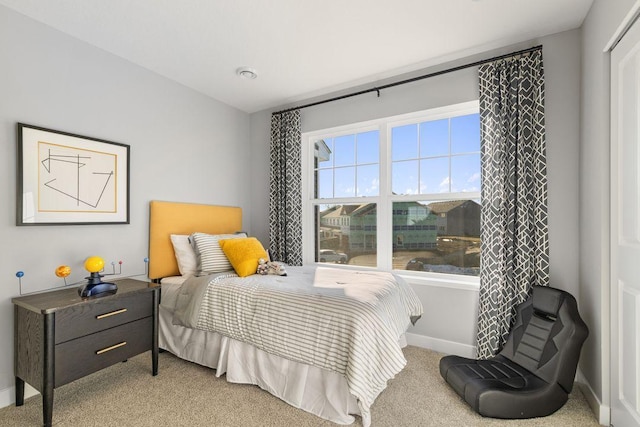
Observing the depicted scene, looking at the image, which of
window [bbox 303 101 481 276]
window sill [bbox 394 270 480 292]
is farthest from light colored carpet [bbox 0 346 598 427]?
window [bbox 303 101 481 276]

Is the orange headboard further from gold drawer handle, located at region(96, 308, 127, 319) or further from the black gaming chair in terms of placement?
the black gaming chair

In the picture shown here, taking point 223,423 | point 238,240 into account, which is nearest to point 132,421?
point 223,423

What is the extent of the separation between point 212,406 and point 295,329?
0.74 m

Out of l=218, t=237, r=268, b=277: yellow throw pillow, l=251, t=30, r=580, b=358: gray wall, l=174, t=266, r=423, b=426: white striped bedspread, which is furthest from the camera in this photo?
l=218, t=237, r=268, b=277: yellow throw pillow

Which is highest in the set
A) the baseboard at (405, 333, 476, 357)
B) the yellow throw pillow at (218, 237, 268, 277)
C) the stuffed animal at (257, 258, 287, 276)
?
the yellow throw pillow at (218, 237, 268, 277)

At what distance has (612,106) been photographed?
1.75 meters

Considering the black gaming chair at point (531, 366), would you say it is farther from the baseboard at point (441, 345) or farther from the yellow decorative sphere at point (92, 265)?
the yellow decorative sphere at point (92, 265)

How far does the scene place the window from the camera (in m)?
2.84

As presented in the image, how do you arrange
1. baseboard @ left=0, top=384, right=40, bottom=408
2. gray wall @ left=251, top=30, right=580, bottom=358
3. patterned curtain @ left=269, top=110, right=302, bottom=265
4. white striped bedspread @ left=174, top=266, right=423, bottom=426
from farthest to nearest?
1. patterned curtain @ left=269, top=110, right=302, bottom=265
2. gray wall @ left=251, top=30, right=580, bottom=358
3. baseboard @ left=0, top=384, right=40, bottom=408
4. white striped bedspread @ left=174, top=266, right=423, bottom=426

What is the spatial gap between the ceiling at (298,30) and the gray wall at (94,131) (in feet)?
0.60

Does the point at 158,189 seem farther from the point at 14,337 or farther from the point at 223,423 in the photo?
the point at 223,423

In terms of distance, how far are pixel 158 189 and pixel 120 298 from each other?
1.18 meters

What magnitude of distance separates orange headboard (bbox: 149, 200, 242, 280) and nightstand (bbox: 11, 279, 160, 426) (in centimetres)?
62

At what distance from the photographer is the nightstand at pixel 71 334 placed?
69.0 inches
